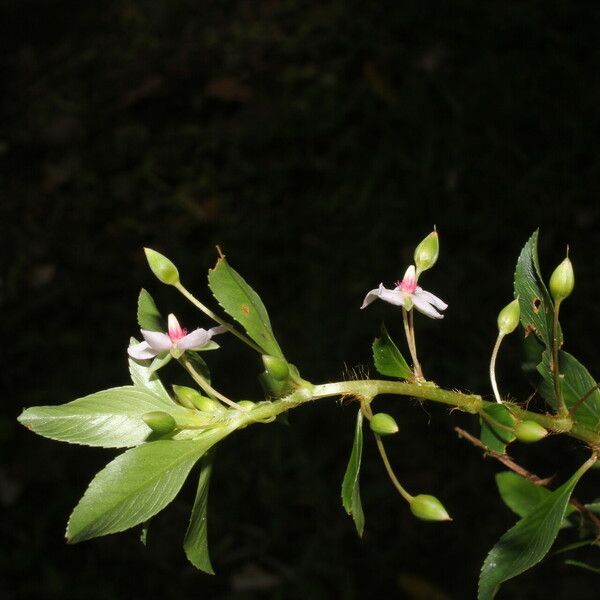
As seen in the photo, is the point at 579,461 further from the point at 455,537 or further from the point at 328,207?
the point at 328,207

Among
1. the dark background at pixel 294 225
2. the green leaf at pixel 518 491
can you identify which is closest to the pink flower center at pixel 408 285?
the green leaf at pixel 518 491

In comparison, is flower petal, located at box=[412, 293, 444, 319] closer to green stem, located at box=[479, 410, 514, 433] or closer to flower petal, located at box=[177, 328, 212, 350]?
green stem, located at box=[479, 410, 514, 433]

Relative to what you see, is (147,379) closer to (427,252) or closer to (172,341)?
(172,341)

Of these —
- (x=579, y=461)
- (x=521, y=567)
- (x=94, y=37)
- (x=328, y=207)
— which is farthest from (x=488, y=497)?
(x=94, y=37)

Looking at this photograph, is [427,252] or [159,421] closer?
[159,421]

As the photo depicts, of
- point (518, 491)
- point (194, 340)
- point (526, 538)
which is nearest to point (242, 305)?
point (194, 340)
